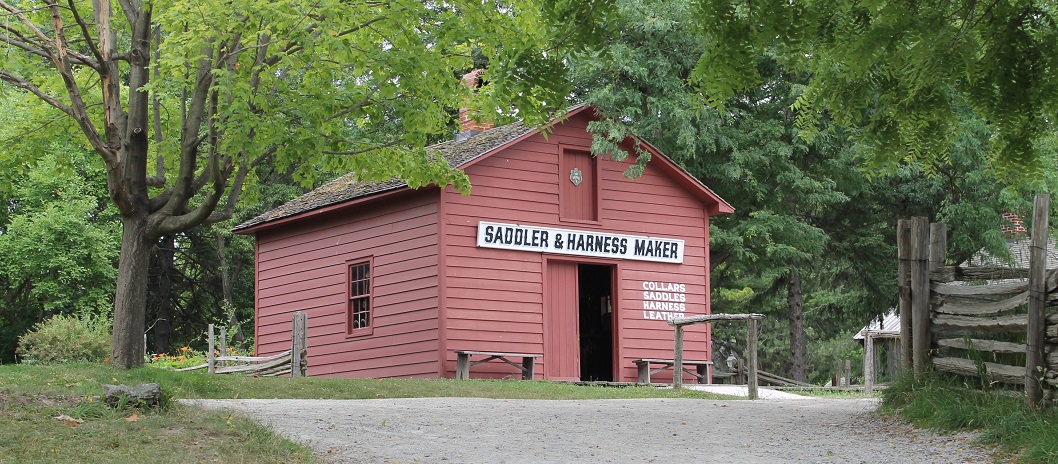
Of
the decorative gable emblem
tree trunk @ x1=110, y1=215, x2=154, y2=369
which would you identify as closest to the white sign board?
the decorative gable emblem

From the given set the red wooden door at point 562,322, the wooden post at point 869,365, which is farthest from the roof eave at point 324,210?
the wooden post at point 869,365

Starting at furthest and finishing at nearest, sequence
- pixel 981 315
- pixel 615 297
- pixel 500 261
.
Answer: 1. pixel 615 297
2. pixel 500 261
3. pixel 981 315

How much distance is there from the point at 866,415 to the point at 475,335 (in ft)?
33.1

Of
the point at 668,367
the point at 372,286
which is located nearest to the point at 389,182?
the point at 372,286

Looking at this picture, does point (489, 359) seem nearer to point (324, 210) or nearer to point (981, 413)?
Result: point (324, 210)

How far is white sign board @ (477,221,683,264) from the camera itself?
22219 mm

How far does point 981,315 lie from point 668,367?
12.4 metres

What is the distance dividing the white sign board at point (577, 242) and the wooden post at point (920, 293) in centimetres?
1077

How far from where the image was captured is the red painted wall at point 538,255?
71.3ft

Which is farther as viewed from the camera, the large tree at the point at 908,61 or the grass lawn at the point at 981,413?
the grass lawn at the point at 981,413

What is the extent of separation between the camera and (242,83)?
1498cm

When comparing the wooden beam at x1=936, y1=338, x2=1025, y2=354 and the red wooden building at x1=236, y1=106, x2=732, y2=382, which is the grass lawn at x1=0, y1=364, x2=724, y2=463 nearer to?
the wooden beam at x1=936, y1=338, x2=1025, y2=354

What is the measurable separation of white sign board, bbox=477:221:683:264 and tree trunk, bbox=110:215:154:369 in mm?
7206

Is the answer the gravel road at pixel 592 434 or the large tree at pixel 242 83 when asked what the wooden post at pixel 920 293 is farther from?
the large tree at pixel 242 83
